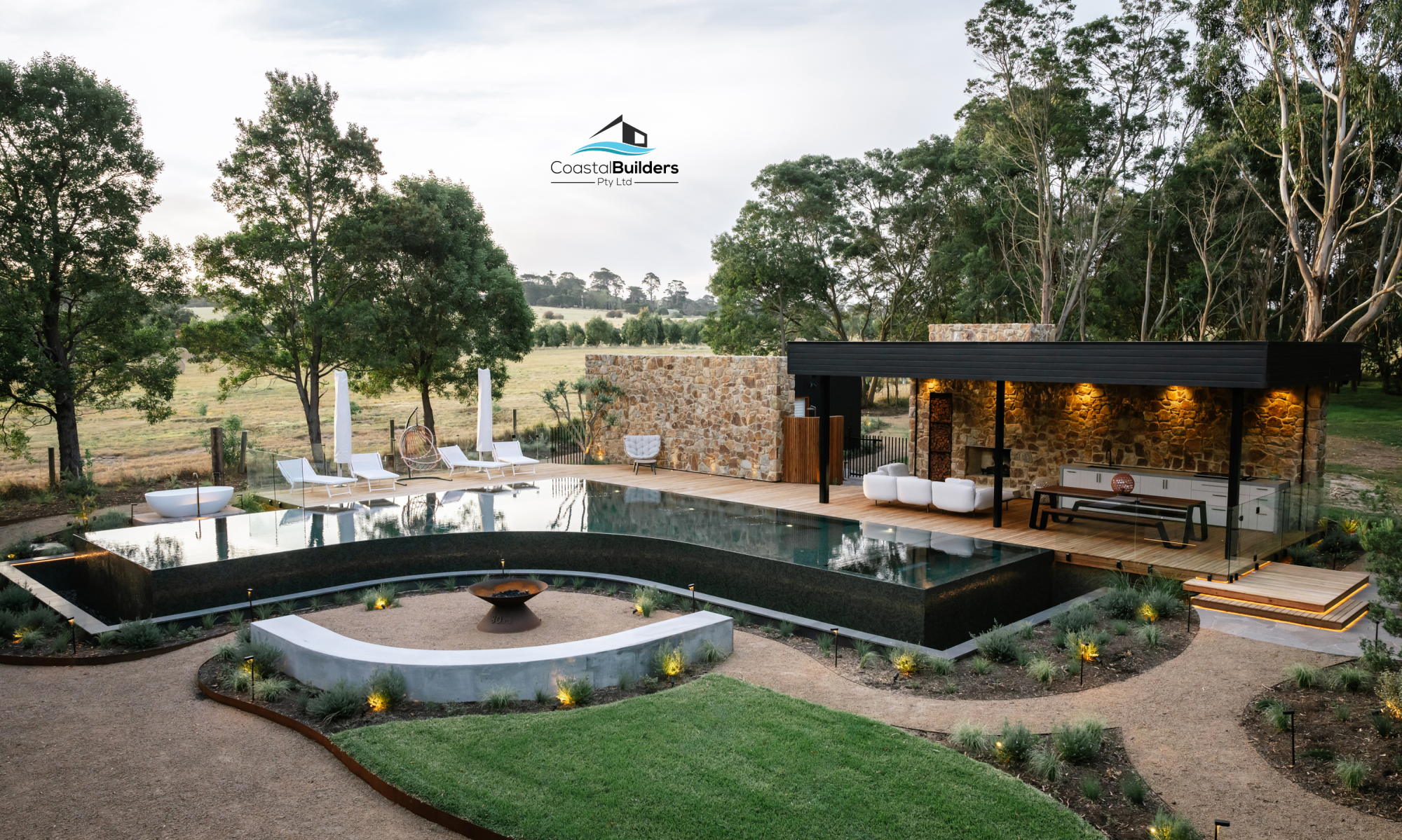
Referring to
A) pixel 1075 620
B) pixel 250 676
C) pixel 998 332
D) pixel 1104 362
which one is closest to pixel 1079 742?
pixel 1075 620

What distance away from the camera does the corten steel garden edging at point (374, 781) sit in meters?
4.84

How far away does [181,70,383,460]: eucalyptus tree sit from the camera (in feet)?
65.6

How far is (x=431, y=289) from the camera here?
73.2 feet

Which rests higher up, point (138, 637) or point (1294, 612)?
point (1294, 612)

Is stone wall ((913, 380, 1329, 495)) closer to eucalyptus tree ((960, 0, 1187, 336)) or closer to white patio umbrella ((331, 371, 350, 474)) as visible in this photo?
white patio umbrella ((331, 371, 350, 474))

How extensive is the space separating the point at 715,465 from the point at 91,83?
14.4 metres

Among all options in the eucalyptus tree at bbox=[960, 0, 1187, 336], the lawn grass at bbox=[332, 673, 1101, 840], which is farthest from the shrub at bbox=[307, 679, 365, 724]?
the eucalyptus tree at bbox=[960, 0, 1187, 336]

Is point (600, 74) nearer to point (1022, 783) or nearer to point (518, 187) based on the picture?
point (518, 187)

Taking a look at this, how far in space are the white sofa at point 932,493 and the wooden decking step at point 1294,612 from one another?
3731mm

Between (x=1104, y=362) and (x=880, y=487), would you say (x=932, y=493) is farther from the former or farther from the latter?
(x=1104, y=362)

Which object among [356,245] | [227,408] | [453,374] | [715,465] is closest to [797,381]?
[715,465]

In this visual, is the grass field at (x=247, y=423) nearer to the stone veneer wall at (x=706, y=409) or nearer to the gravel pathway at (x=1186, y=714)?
the stone veneer wall at (x=706, y=409)

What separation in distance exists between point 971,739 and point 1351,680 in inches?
133

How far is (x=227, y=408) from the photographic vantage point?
37.2 meters
